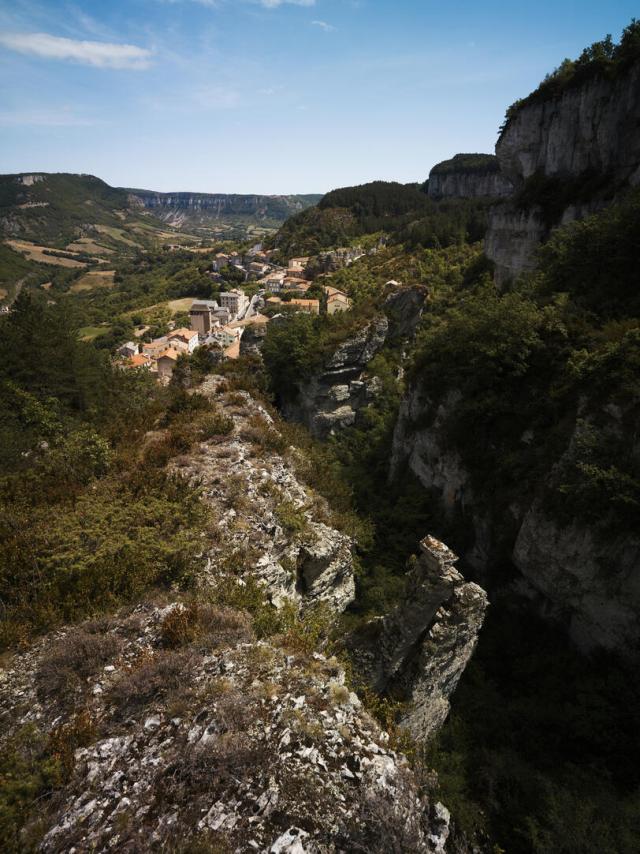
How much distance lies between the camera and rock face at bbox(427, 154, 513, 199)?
103m

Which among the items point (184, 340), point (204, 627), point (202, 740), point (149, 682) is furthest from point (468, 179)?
point (202, 740)

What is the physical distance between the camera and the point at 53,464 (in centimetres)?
1167

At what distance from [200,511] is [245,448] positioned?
3.61 m

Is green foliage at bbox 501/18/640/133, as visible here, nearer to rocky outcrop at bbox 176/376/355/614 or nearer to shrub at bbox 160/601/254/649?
rocky outcrop at bbox 176/376/355/614

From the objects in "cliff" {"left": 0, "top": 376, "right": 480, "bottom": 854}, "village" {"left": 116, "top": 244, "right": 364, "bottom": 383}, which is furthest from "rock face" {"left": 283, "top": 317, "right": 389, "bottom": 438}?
"cliff" {"left": 0, "top": 376, "right": 480, "bottom": 854}

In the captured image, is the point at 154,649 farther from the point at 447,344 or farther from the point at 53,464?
the point at 447,344

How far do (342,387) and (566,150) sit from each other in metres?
23.5

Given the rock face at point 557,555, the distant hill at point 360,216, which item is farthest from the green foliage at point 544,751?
the distant hill at point 360,216

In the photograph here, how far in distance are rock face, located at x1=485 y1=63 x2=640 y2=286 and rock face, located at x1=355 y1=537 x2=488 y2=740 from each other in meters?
27.8

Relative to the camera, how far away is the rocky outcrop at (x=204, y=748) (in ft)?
15.0

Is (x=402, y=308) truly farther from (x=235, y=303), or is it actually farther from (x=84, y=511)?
(x=235, y=303)

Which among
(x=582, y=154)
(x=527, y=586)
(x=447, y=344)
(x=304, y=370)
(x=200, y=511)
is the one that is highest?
(x=582, y=154)

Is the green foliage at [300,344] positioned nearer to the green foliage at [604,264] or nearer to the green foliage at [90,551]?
the green foliage at [604,264]

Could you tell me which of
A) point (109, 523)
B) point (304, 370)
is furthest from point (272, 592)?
point (304, 370)
